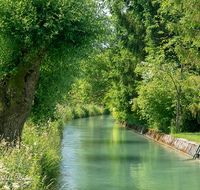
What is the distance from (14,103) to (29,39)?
2001mm

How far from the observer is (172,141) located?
1798 centimetres

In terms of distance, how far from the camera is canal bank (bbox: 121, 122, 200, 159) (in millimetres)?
14656

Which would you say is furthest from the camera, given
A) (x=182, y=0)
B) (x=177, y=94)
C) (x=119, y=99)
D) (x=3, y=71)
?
(x=119, y=99)

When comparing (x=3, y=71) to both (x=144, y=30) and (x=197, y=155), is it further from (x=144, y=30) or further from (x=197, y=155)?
(x=144, y=30)

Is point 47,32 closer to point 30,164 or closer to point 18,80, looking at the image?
point 18,80

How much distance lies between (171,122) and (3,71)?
1318 centimetres

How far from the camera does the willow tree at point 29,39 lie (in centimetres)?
896

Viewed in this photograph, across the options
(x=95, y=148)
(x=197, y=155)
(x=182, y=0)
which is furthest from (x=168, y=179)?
(x=182, y=0)

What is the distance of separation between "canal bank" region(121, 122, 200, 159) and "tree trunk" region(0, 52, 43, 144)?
763cm

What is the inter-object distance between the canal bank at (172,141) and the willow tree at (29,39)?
24.0 feet

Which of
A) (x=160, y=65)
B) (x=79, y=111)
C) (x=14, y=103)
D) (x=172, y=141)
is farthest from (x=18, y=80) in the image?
(x=79, y=111)

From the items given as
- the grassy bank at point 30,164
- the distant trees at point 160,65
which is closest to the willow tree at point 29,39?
the grassy bank at point 30,164

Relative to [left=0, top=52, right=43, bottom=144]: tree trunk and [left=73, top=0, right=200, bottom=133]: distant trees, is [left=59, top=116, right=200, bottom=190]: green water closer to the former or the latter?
[left=0, top=52, right=43, bottom=144]: tree trunk

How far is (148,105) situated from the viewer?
68.6ft
